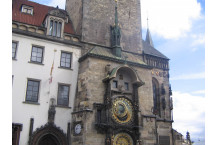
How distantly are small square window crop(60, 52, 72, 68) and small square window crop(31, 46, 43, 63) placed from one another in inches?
66.2

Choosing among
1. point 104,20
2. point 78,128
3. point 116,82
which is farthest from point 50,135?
point 104,20

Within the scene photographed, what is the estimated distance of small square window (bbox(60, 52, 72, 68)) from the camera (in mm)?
19895

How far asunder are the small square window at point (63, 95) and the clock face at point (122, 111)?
3781 millimetres

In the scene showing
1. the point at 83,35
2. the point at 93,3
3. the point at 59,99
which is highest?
the point at 93,3

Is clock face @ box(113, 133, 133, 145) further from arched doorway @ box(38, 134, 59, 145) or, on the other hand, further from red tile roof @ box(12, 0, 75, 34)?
red tile roof @ box(12, 0, 75, 34)

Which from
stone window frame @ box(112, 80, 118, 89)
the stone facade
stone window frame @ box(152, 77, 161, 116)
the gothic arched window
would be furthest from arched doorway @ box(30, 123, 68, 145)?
stone window frame @ box(152, 77, 161, 116)

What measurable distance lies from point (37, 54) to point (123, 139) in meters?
9.18

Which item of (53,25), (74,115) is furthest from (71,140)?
(53,25)

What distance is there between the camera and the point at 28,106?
17547mm

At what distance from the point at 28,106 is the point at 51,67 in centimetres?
347

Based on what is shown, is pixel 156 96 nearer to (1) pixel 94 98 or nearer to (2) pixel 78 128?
(1) pixel 94 98

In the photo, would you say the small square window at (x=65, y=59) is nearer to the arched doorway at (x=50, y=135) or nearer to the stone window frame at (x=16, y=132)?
the arched doorway at (x=50, y=135)

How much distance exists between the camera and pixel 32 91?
18.2 m

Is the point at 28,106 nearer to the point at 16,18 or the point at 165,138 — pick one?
the point at 16,18
